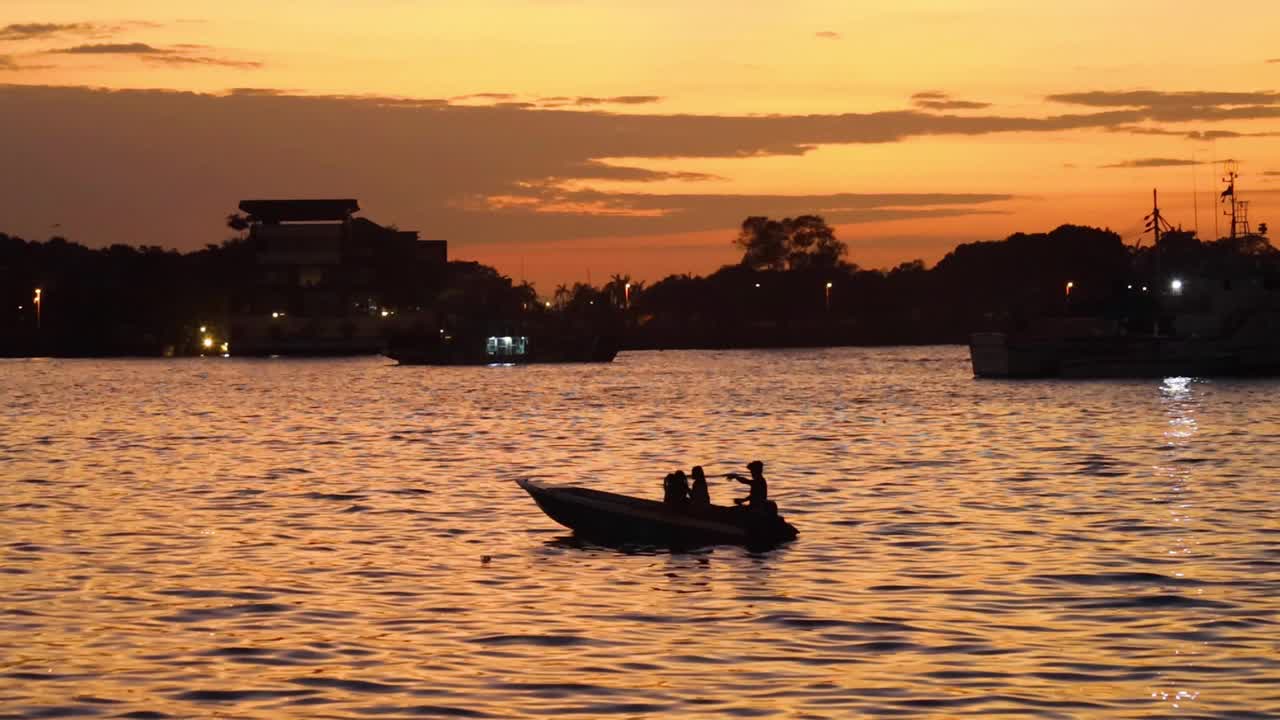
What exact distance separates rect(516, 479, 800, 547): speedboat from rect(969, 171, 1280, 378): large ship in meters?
116

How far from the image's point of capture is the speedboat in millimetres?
38906

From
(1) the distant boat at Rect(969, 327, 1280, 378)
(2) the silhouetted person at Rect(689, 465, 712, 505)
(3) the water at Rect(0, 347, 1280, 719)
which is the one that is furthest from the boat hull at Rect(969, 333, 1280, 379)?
(2) the silhouetted person at Rect(689, 465, 712, 505)

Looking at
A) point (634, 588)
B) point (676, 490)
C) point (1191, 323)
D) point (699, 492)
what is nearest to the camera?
point (634, 588)

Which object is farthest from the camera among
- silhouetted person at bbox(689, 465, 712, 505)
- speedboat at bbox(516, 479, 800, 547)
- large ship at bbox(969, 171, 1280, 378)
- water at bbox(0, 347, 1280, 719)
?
large ship at bbox(969, 171, 1280, 378)

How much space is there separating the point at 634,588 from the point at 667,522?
539 cm

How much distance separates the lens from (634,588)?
111ft

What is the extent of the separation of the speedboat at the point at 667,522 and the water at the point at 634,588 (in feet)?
1.69

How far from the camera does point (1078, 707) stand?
872 inches

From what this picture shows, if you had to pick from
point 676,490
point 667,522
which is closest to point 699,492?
point 676,490

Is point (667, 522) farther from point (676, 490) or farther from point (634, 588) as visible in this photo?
point (634, 588)

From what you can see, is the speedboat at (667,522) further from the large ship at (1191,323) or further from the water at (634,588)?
the large ship at (1191,323)

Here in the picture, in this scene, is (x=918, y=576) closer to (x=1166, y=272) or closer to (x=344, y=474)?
(x=344, y=474)

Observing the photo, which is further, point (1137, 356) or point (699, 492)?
point (1137, 356)

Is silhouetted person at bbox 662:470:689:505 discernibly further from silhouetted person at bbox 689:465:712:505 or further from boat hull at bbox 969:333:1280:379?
boat hull at bbox 969:333:1280:379
